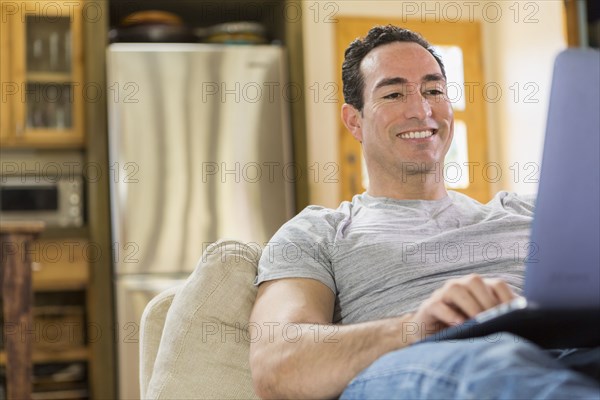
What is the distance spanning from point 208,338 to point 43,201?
2531mm

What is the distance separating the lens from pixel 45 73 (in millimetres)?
3869

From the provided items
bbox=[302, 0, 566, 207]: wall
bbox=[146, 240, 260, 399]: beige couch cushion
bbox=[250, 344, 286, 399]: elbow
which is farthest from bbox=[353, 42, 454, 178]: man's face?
bbox=[302, 0, 566, 207]: wall

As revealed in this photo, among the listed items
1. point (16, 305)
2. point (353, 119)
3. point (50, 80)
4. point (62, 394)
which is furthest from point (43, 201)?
point (353, 119)

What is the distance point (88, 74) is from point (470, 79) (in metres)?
1.88

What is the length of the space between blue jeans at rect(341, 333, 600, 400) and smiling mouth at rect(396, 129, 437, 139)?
2.57ft

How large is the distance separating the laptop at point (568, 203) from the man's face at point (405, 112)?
798 mm

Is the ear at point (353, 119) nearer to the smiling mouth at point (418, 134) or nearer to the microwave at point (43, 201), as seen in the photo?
the smiling mouth at point (418, 134)

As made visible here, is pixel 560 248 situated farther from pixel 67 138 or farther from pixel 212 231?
pixel 67 138

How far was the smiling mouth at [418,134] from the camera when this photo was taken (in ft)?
5.77

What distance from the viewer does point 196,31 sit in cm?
406

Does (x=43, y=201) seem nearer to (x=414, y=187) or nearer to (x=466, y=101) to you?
(x=466, y=101)

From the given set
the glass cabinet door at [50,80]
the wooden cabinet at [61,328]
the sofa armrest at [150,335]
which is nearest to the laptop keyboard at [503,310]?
the sofa armrest at [150,335]

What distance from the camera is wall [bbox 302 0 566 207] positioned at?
3980 millimetres

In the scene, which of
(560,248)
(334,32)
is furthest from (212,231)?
(560,248)
